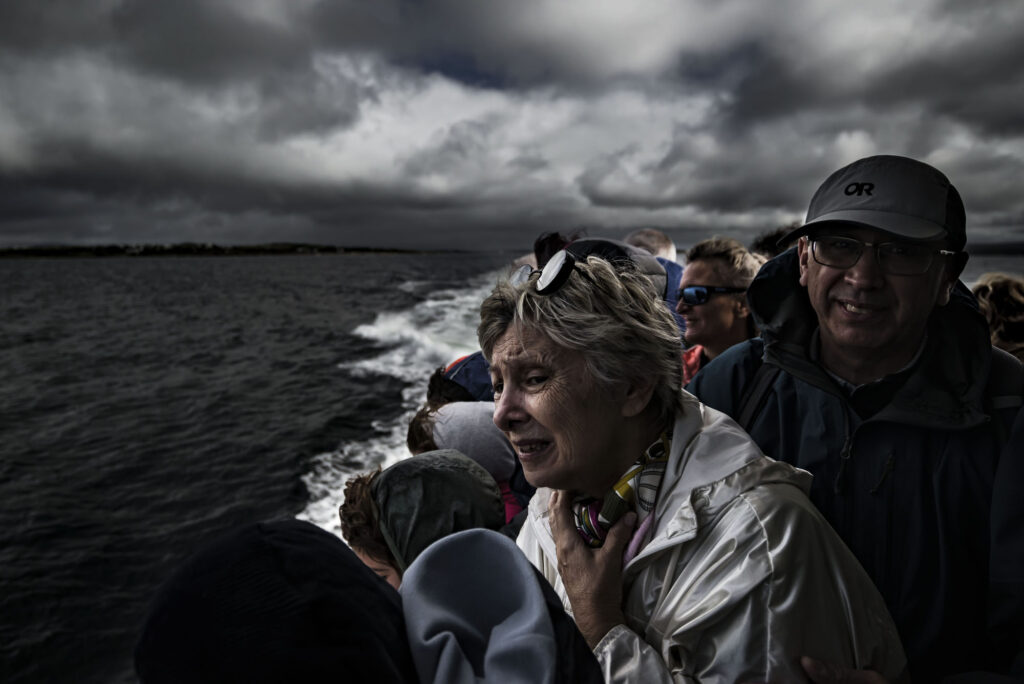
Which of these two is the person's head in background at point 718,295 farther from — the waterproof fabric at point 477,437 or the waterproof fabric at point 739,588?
the waterproof fabric at point 739,588

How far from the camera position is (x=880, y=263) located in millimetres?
1977

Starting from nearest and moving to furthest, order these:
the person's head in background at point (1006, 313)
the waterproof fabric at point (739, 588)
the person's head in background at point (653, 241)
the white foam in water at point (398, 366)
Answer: the waterproof fabric at point (739, 588) < the person's head in background at point (1006, 313) < the person's head in background at point (653, 241) < the white foam in water at point (398, 366)

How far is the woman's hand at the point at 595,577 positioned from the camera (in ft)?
5.23

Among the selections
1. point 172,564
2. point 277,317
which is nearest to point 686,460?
point 172,564

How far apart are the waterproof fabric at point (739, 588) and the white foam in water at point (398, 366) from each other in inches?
211

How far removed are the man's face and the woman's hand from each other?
100 cm

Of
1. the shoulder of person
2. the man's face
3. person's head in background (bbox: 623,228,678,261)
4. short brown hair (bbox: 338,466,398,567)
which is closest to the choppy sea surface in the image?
person's head in background (bbox: 623,228,678,261)

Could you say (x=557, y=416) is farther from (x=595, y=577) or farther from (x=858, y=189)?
(x=858, y=189)

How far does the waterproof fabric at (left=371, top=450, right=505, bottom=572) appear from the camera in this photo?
226 centimetres

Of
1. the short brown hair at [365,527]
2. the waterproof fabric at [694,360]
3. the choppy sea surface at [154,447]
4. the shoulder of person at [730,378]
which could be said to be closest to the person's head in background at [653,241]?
the waterproof fabric at [694,360]

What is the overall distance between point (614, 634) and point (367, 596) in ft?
3.11

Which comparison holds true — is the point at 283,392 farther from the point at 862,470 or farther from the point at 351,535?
the point at 862,470

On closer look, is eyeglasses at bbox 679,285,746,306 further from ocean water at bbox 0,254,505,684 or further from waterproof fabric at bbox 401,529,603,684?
ocean water at bbox 0,254,505,684

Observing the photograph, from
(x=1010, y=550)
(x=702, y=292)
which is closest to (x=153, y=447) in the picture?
(x=702, y=292)
